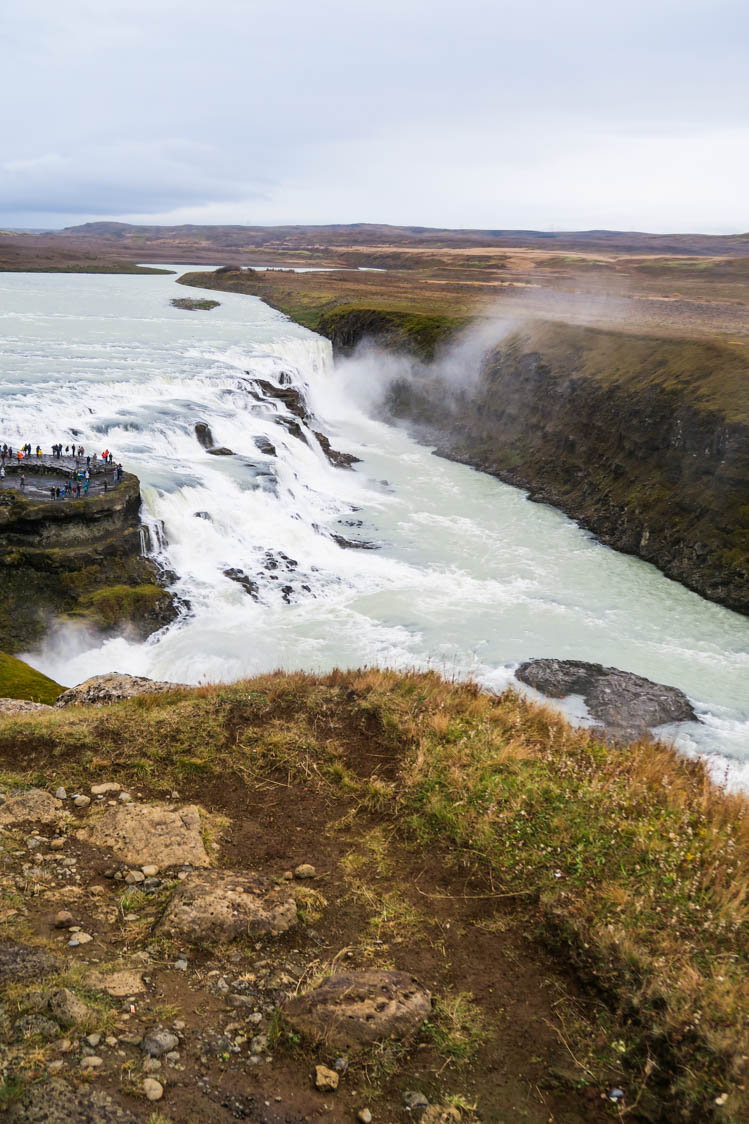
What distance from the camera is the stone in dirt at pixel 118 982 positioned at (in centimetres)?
492

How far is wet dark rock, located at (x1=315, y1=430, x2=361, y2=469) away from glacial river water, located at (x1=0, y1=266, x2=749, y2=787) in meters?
1.02

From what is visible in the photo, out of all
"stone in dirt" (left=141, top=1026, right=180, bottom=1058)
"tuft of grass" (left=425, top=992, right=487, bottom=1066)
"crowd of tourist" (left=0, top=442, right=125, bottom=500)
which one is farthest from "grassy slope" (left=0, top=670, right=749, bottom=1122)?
"crowd of tourist" (left=0, top=442, right=125, bottom=500)

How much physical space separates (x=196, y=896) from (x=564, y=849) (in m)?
3.54

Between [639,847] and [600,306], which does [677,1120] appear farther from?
[600,306]

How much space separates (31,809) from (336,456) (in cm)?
3307

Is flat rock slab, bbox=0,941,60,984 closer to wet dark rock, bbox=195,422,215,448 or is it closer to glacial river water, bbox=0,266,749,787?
glacial river water, bbox=0,266,749,787

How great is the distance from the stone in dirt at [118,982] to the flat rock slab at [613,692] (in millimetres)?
12681

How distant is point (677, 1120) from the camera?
4.47 metres

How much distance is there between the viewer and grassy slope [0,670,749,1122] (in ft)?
16.5

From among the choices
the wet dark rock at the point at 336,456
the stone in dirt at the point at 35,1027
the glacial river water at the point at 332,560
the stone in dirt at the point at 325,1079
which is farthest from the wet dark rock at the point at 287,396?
the stone in dirt at the point at 325,1079

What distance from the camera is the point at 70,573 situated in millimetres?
20406

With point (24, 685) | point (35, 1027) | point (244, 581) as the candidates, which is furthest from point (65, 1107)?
point (244, 581)

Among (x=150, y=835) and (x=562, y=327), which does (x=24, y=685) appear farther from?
(x=562, y=327)

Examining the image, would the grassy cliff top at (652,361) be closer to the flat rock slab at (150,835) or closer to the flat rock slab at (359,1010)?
the flat rock slab at (150,835)
